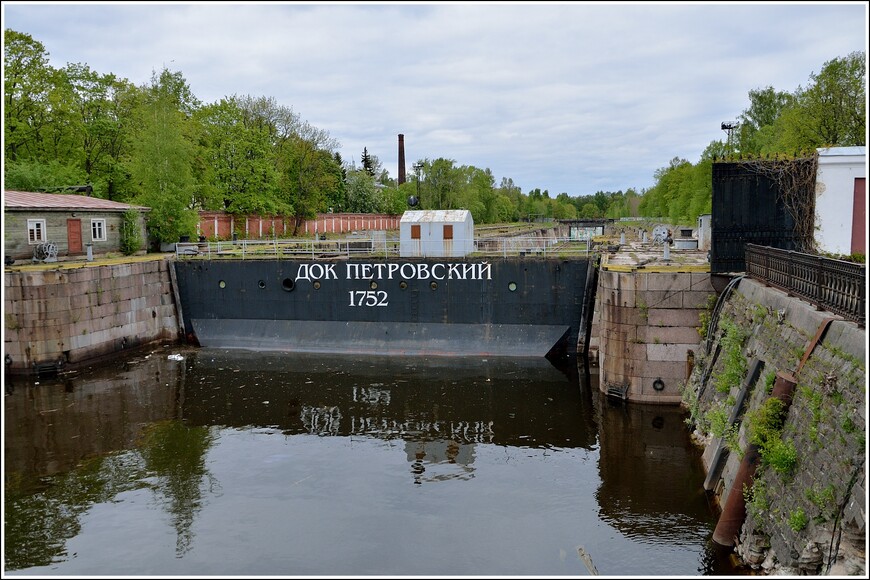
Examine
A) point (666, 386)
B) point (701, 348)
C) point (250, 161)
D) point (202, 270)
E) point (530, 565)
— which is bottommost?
point (530, 565)

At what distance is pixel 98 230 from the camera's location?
33.6m

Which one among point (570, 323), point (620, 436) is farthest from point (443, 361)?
point (620, 436)

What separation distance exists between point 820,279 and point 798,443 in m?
3.19

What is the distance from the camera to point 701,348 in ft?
66.8

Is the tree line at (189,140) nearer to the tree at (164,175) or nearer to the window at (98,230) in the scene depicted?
the tree at (164,175)

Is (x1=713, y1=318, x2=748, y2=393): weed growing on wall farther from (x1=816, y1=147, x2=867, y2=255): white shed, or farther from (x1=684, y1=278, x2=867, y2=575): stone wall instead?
(x1=816, y1=147, x2=867, y2=255): white shed

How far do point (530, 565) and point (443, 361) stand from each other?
1645cm

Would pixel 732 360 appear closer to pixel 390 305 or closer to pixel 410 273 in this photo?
pixel 410 273

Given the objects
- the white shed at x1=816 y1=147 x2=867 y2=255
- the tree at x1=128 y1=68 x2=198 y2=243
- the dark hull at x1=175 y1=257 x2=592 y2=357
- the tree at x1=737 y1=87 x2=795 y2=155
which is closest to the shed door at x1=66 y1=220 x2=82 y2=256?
the dark hull at x1=175 y1=257 x2=592 y2=357

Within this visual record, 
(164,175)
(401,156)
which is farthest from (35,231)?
(401,156)

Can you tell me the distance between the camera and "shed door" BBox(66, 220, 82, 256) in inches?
1244

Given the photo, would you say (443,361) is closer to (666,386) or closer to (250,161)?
(666,386)

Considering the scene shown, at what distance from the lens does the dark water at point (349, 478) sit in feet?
41.5

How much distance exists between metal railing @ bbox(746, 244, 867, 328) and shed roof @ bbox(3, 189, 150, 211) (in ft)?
89.4
